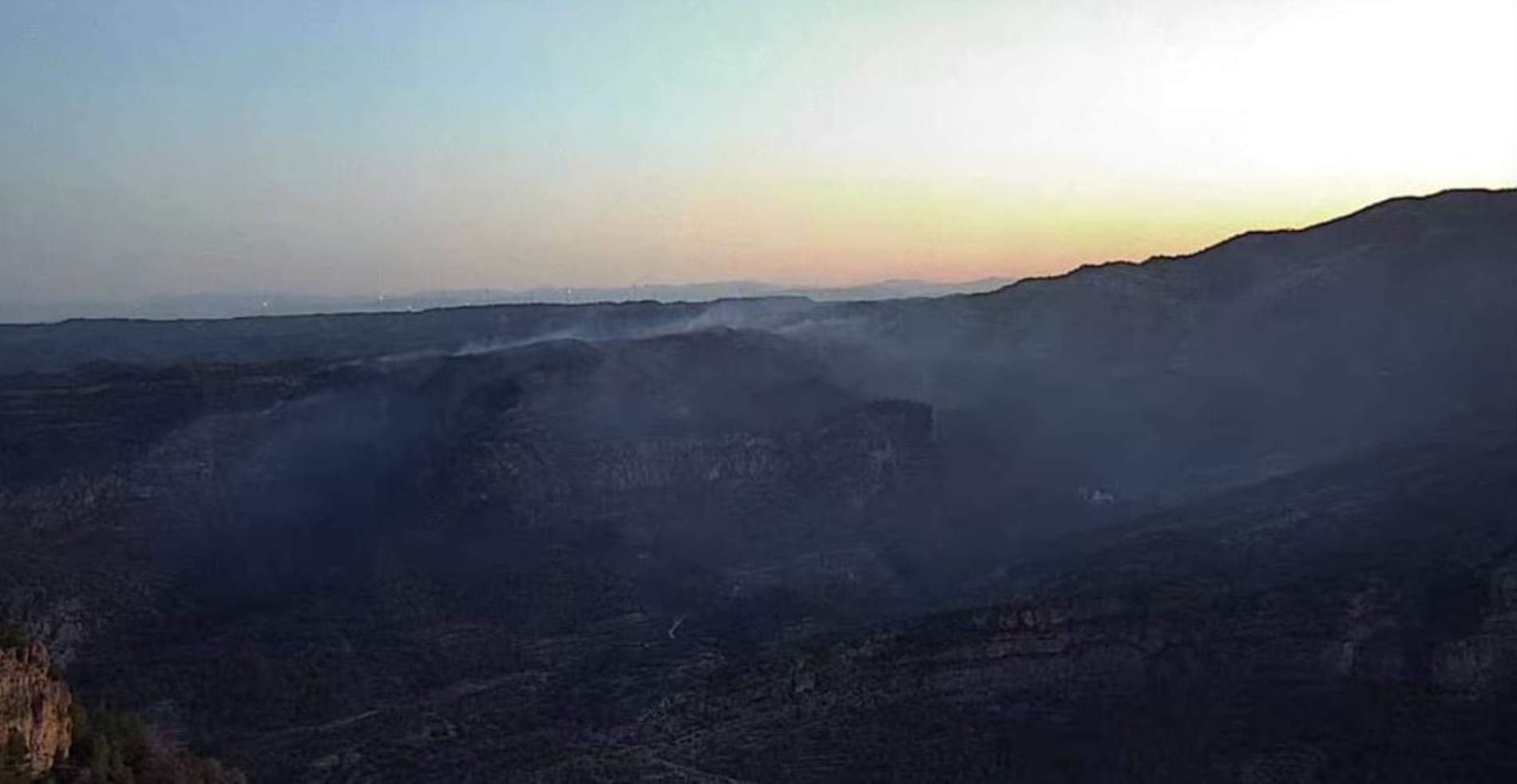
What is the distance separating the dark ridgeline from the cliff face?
21.5m

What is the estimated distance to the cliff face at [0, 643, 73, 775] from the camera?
121 ft

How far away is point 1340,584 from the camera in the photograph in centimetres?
5978

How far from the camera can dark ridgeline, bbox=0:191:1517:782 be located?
187 feet

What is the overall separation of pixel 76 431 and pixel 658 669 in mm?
51956

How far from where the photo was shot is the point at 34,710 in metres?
37.7

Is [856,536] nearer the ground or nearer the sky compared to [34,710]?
nearer the ground

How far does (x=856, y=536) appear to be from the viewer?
100688 millimetres

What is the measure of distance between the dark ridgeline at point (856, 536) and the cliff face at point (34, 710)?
70.5 ft

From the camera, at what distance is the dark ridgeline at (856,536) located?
56.9 m

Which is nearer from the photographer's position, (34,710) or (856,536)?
(34,710)

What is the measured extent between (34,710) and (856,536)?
67376mm

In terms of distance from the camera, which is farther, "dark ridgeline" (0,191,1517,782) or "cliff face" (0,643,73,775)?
"dark ridgeline" (0,191,1517,782)

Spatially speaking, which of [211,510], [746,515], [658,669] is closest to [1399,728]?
[658,669]

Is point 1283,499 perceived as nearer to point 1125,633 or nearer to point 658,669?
point 1125,633
